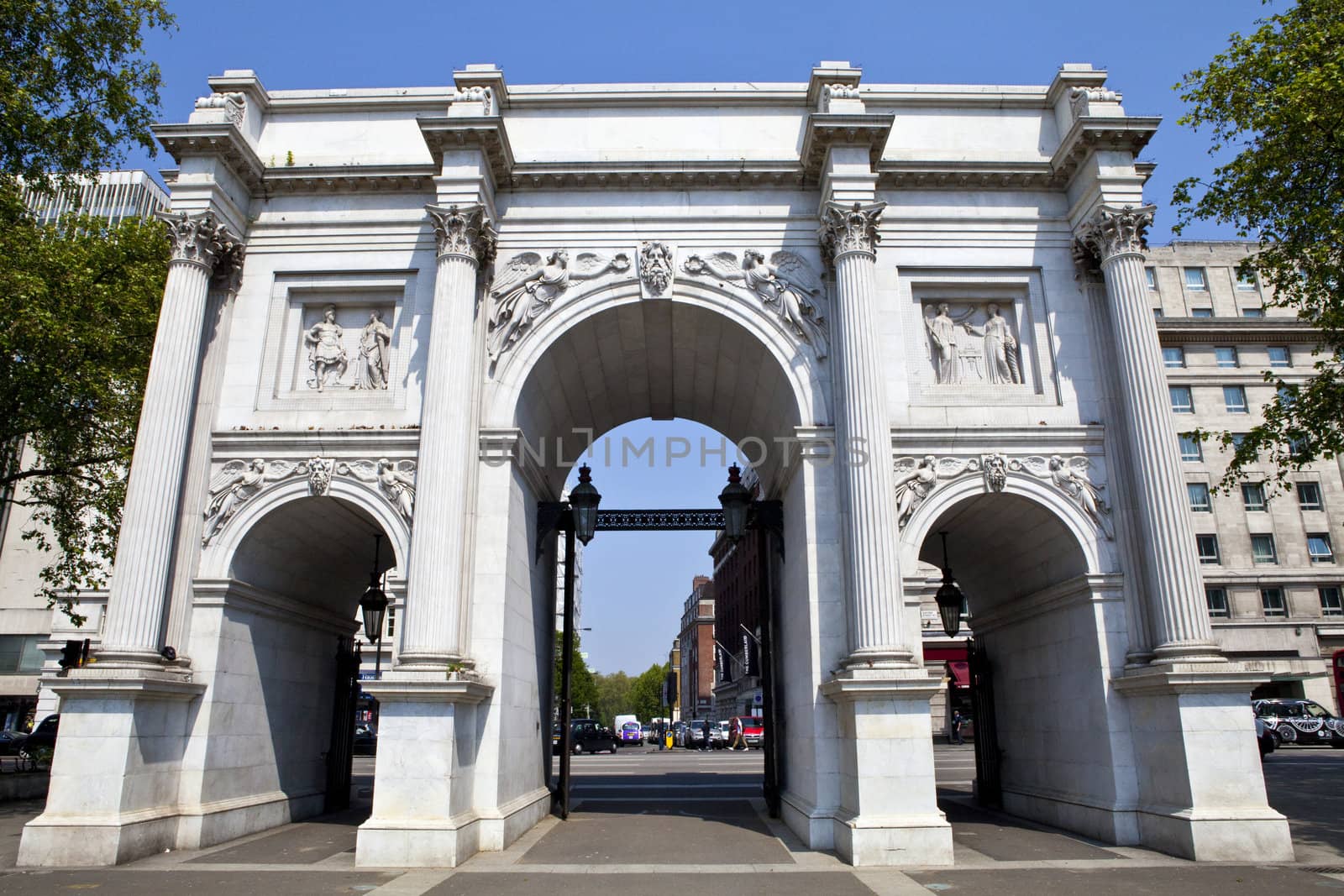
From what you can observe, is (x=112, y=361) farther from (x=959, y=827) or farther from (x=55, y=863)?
(x=959, y=827)

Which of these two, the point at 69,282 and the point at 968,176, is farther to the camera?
the point at 69,282

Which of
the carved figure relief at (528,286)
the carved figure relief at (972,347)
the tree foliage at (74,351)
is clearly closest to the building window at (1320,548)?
the carved figure relief at (972,347)

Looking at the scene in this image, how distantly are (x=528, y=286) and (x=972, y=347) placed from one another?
321 inches

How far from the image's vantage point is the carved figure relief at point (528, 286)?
15.7m

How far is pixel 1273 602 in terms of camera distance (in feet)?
160

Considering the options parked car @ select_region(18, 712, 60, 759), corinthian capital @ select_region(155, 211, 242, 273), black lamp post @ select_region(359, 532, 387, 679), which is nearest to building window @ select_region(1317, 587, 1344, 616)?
black lamp post @ select_region(359, 532, 387, 679)

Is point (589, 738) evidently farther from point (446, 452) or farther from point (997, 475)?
point (997, 475)

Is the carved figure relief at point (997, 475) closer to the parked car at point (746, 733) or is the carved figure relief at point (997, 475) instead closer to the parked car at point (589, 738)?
the parked car at point (589, 738)

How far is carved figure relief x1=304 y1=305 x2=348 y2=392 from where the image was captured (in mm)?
15977

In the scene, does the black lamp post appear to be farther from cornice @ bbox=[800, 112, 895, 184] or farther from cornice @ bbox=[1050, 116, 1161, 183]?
cornice @ bbox=[1050, 116, 1161, 183]

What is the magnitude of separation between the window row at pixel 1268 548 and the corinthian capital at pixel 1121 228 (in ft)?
135

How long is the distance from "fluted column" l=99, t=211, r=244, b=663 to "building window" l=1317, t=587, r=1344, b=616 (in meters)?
55.7

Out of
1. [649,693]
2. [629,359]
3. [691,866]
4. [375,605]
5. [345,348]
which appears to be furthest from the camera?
[649,693]

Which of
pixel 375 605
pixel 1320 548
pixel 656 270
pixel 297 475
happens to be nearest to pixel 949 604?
pixel 656 270
